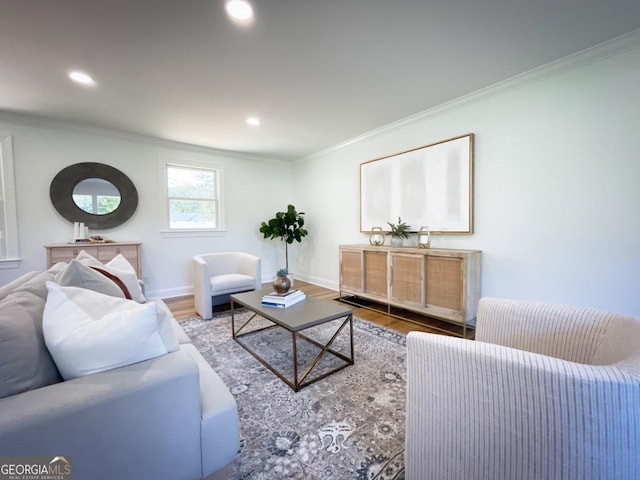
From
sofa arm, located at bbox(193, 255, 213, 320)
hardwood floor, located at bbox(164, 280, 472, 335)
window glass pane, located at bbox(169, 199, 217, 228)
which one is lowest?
hardwood floor, located at bbox(164, 280, 472, 335)

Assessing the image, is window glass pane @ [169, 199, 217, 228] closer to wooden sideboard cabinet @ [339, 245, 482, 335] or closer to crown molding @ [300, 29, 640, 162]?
wooden sideboard cabinet @ [339, 245, 482, 335]

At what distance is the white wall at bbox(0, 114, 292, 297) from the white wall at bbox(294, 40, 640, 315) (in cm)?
328

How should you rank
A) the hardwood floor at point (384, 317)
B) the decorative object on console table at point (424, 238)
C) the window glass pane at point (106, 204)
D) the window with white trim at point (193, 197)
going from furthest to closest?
the window with white trim at point (193, 197) < the window glass pane at point (106, 204) < the decorative object on console table at point (424, 238) < the hardwood floor at point (384, 317)

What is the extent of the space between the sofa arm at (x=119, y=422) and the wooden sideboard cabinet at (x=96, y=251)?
325cm

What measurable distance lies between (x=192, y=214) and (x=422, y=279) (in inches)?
153

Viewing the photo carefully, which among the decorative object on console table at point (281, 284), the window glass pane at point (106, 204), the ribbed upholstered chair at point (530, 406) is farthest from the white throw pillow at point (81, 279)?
the window glass pane at point (106, 204)

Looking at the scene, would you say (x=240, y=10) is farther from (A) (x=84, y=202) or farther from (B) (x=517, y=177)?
(A) (x=84, y=202)

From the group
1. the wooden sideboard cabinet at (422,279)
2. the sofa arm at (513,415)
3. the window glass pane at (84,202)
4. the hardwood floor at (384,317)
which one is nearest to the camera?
the sofa arm at (513,415)

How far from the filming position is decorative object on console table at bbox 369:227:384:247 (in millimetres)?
3656

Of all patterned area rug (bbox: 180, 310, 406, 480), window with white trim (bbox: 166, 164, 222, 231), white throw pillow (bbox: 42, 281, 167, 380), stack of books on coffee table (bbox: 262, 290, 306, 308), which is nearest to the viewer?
white throw pillow (bbox: 42, 281, 167, 380)

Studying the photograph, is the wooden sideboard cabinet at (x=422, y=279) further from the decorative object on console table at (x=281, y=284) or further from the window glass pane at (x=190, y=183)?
the window glass pane at (x=190, y=183)

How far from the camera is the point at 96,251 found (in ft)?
11.0

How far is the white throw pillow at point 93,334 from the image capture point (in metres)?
0.87

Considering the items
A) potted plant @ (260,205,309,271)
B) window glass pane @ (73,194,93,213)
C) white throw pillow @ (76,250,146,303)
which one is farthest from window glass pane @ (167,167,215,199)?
white throw pillow @ (76,250,146,303)
